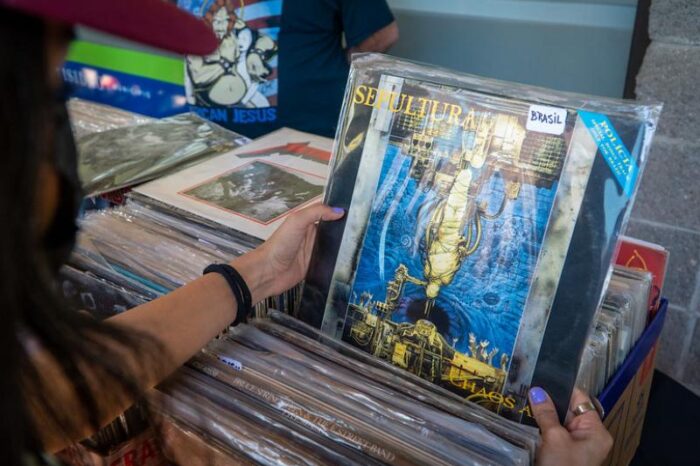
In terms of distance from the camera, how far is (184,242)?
97 centimetres

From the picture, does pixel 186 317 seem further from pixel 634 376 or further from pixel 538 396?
pixel 634 376

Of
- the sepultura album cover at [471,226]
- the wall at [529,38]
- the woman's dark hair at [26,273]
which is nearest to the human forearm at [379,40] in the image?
the wall at [529,38]

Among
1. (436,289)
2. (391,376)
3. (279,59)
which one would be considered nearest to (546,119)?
(436,289)

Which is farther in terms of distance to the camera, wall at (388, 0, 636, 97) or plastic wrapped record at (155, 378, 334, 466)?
wall at (388, 0, 636, 97)

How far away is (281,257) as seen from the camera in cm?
89

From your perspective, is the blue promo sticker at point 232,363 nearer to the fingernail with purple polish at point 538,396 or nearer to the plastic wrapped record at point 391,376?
the plastic wrapped record at point 391,376

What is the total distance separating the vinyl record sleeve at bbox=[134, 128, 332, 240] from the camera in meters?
1.01

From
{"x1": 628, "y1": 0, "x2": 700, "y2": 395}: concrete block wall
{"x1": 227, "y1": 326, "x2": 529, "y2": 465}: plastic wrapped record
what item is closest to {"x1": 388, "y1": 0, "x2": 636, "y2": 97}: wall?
{"x1": 628, "y1": 0, "x2": 700, "y2": 395}: concrete block wall

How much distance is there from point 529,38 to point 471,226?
52.1 inches

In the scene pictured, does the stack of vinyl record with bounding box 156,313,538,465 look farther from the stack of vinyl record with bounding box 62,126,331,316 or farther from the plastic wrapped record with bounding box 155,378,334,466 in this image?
the stack of vinyl record with bounding box 62,126,331,316

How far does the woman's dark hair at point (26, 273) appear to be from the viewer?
0.33m

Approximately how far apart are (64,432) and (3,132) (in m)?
0.43

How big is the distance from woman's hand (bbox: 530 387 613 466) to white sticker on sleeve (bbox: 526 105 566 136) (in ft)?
1.04

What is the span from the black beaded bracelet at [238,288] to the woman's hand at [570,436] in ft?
1.31
